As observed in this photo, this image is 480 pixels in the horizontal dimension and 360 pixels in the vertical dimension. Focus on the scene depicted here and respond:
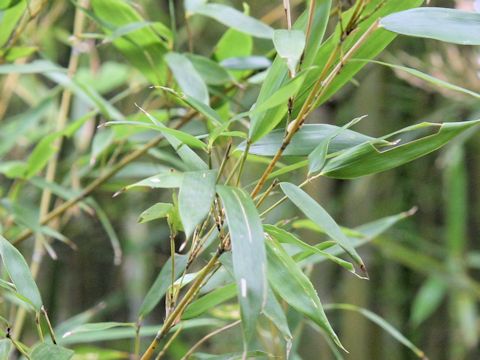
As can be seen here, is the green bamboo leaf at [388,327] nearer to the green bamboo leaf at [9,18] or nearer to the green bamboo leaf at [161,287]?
the green bamboo leaf at [161,287]

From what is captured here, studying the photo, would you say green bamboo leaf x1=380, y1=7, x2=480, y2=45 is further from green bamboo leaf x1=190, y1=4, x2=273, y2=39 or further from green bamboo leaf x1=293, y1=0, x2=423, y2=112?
Answer: green bamboo leaf x1=190, y1=4, x2=273, y2=39

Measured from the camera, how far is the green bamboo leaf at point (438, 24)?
34 centimetres

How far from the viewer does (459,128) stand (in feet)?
1.16

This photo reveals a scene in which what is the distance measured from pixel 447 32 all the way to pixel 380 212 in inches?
37.4

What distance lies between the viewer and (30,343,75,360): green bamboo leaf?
0.35 meters

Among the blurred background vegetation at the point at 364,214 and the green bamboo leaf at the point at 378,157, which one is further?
the blurred background vegetation at the point at 364,214

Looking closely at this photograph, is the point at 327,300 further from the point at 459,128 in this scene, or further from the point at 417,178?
the point at 459,128

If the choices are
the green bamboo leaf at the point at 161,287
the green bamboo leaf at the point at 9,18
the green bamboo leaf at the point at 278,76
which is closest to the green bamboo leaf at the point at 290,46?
the green bamboo leaf at the point at 278,76

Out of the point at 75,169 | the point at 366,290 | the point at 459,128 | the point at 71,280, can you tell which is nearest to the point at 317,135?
the point at 459,128

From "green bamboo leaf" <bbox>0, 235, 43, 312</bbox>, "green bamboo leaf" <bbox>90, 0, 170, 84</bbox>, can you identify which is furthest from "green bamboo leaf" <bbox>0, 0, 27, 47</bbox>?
"green bamboo leaf" <bbox>0, 235, 43, 312</bbox>

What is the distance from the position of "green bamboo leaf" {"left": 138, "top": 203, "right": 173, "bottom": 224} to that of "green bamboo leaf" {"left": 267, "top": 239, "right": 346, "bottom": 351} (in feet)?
0.17

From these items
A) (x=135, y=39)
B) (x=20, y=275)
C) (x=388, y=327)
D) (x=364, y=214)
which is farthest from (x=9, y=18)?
(x=364, y=214)

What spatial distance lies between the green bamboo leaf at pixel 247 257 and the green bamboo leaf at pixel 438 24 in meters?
0.11

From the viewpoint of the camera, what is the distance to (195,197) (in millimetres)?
317
